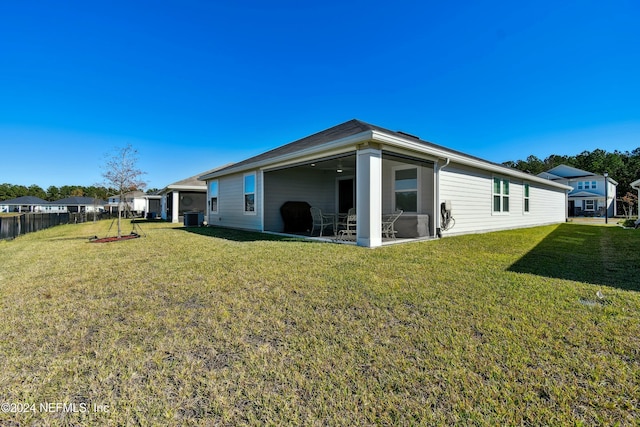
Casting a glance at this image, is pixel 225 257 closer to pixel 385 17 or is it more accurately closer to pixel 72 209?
pixel 385 17

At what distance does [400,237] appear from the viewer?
8.91 meters

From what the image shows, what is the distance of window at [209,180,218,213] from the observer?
46.8ft

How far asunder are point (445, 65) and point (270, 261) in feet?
41.5

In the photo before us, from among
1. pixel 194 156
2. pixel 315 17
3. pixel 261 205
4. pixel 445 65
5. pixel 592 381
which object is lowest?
pixel 592 381

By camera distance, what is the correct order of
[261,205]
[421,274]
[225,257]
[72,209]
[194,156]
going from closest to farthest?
1. [421,274]
2. [225,257]
3. [261,205]
4. [194,156]
5. [72,209]

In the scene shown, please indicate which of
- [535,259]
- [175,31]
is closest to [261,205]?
[175,31]

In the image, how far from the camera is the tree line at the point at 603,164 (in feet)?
128

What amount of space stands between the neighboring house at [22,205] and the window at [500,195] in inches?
2699

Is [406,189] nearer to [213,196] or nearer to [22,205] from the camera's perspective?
[213,196]

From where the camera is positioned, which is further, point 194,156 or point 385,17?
point 194,156

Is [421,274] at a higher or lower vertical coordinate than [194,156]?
lower

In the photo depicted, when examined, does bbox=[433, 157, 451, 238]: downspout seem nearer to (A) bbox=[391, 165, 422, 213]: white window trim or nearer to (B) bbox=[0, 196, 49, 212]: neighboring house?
(A) bbox=[391, 165, 422, 213]: white window trim

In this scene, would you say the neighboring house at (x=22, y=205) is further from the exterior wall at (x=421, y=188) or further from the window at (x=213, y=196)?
the exterior wall at (x=421, y=188)

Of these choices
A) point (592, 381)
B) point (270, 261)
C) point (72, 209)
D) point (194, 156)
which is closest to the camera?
point (592, 381)
